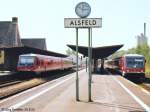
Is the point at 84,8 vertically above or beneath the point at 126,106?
above

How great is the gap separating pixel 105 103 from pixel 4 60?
160 feet

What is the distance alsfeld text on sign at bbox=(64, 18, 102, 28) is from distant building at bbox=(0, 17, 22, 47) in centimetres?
6820

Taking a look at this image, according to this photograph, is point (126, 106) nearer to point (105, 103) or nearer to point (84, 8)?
point (105, 103)

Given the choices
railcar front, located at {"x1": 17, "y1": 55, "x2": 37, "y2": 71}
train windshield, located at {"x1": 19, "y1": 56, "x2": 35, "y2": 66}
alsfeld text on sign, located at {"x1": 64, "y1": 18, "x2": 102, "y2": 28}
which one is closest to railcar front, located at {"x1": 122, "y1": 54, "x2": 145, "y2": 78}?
railcar front, located at {"x1": 17, "y1": 55, "x2": 37, "y2": 71}

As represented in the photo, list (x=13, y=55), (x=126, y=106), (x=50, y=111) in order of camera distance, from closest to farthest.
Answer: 1. (x=50, y=111)
2. (x=126, y=106)
3. (x=13, y=55)

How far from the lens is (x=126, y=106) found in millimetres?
16250

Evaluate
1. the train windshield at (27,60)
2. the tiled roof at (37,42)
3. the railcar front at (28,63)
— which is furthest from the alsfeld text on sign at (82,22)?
the tiled roof at (37,42)

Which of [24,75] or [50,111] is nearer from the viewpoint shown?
[50,111]

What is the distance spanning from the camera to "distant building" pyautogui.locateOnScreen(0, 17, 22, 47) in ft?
281

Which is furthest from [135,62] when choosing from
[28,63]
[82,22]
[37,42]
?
[37,42]

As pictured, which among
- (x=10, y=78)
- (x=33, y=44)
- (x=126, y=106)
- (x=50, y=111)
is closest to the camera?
(x=50, y=111)

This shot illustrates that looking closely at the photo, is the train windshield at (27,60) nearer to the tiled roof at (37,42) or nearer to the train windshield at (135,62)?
the train windshield at (135,62)

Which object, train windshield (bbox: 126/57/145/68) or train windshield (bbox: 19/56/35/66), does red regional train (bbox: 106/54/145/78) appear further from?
train windshield (bbox: 19/56/35/66)

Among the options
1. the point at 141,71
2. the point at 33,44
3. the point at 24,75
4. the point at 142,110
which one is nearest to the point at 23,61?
the point at 24,75
